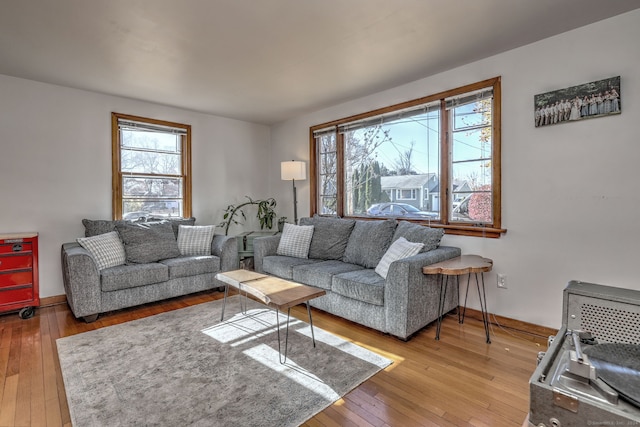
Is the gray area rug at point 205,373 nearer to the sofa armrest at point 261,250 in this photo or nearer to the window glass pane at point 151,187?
the sofa armrest at point 261,250

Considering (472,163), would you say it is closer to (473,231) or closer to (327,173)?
(473,231)

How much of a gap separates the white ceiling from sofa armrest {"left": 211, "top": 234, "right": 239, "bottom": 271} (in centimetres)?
180

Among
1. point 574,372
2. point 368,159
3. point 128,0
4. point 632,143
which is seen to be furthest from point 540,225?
point 128,0

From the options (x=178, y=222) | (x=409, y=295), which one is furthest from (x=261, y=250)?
(x=409, y=295)

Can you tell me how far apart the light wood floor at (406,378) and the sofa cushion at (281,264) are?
0.68 meters

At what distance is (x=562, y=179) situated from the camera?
2.45m

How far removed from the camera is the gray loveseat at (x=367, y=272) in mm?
2412

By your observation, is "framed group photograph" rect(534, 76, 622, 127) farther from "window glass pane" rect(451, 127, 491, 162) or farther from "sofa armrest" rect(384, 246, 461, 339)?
"sofa armrest" rect(384, 246, 461, 339)

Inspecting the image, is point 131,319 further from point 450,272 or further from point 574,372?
point 574,372

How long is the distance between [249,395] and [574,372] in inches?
64.9

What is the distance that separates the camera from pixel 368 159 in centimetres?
393

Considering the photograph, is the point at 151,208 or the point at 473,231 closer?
the point at 473,231

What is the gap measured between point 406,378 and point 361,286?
81 cm

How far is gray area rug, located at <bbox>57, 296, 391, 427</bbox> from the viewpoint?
1.65 metres
